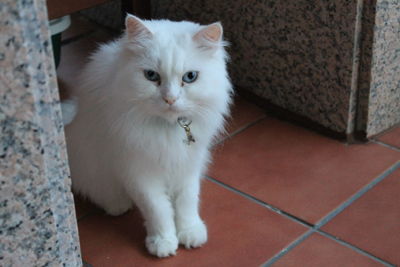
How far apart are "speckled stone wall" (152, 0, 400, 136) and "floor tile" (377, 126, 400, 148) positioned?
4 centimetres

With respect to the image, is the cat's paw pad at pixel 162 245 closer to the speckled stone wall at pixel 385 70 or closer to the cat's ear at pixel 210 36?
the cat's ear at pixel 210 36

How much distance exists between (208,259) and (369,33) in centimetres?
86

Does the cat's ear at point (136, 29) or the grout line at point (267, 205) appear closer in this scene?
the cat's ear at point (136, 29)

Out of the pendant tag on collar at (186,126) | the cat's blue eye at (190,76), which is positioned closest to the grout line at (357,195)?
the pendant tag on collar at (186,126)

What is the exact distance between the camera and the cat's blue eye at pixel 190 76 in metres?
1.39

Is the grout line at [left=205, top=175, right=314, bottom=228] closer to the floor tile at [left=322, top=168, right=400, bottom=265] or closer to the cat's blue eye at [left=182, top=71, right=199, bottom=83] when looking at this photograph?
the floor tile at [left=322, top=168, right=400, bottom=265]

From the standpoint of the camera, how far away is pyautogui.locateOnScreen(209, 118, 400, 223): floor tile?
1792 mm

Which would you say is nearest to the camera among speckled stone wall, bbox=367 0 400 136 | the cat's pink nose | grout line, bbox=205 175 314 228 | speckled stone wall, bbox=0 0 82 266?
speckled stone wall, bbox=0 0 82 266

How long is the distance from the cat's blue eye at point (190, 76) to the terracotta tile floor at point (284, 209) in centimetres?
49

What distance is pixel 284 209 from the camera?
1.75m

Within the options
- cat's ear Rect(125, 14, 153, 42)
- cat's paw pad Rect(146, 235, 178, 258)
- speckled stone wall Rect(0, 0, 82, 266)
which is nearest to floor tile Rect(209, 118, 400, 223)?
cat's paw pad Rect(146, 235, 178, 258)

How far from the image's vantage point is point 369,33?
184 cm

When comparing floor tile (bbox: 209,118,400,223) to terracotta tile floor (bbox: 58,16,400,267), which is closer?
terracotta tile floor (bbox: 58,16,400,267)

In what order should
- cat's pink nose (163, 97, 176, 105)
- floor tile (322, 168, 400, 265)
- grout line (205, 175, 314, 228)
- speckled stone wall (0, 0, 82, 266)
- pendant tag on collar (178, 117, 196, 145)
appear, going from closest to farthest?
speckled stone wall (0, 0, 82, 266)
cat's pink nose (163, 97, 176, 105)
pendant tag on collar (178, 117, 196, 145)
floor tile (322, 168, 400, 265)
grout line (205, 175, 314, 228)
